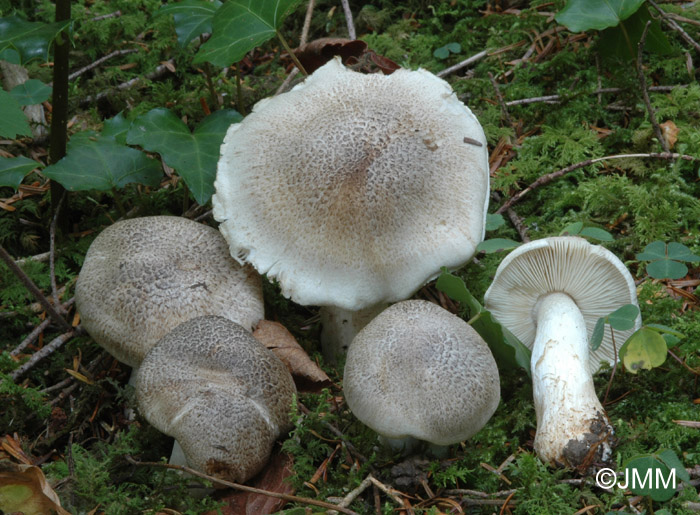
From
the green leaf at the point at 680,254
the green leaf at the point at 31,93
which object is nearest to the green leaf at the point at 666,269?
the green leaf at the point at 680,254

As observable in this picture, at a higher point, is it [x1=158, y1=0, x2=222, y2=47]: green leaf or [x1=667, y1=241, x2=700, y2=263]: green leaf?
[x1=158, y1=0, x2=222, y2=47]: green leaf

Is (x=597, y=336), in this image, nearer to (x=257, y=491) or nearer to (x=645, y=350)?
(x=645, y=350)

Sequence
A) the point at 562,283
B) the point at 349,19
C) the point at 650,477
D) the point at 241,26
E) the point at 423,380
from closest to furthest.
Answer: the point at 650,477
the point at 423,380
the point at 562,283
the point at 241,26
the point at 349,19

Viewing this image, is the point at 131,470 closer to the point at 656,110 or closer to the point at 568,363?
the point at 568,363

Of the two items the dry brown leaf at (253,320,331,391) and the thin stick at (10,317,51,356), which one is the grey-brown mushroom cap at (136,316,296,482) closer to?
the dry brown leaf at (253,320,331,391)

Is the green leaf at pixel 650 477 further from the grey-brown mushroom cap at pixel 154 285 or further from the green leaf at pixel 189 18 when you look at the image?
the green leaf at pixel 189 18

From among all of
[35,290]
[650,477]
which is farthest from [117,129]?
[650,477]

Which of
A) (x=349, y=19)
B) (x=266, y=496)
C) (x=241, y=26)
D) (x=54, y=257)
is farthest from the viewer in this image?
(x=349, y=19)

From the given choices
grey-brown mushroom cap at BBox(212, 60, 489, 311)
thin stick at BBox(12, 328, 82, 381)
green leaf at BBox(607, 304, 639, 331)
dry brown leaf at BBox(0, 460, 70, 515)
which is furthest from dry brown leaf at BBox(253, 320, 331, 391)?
green leaf at BBox(607, 304, 639, 331)
